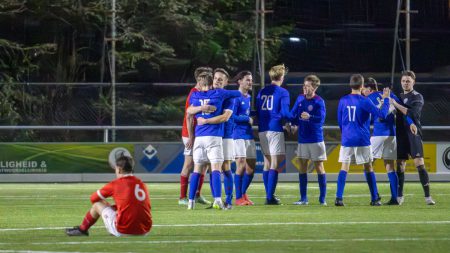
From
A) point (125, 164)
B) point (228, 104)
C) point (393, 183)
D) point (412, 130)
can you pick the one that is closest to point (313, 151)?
point (393, 183)

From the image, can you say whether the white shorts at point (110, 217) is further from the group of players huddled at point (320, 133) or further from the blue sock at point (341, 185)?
the blue sock at point (341, 185)

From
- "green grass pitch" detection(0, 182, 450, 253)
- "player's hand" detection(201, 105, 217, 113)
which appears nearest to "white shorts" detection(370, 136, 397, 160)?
"green grass pitch" detection(0, 182, 450, 253)

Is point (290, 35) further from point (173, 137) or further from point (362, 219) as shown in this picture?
point (362, 219)

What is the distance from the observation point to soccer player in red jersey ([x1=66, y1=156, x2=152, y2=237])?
1211 cm

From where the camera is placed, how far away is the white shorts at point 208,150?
17172 mm

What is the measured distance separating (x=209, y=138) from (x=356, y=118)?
2.74 meters

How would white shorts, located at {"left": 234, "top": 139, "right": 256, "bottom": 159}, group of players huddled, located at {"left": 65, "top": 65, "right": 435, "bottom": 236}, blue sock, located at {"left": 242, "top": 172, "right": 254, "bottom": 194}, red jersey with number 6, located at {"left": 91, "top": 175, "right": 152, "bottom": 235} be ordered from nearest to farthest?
1. red jersey with number 6, located at {"left": 91, "top": 175, "right": 152, "bottom": 235}
2. group of players huddled, located at {"left": 65, "top": 65, "right": 435, "bottom": 236}
3. white shorts, located at {"left": 234, "top": 139, "right": 256, "bottom": 159}
4. blue sock, located at {"left": 242, "top": 172, "right": 254, "bottom": 194}

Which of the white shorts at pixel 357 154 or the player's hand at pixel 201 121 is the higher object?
the player's hand at pixel 201 121

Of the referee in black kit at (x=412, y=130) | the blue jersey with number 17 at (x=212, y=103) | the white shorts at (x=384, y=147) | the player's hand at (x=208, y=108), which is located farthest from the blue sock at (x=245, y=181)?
the player's hand at (x=208, y=108)

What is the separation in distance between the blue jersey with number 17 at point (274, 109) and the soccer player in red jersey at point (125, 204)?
699 cm

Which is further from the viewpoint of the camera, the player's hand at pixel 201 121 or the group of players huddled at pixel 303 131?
the group of players huddled at pixel 303 131

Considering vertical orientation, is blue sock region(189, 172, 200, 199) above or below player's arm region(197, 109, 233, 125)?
below

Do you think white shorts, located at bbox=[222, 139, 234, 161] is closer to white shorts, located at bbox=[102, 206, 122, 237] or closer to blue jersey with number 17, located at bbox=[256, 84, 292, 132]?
blue jersey with number 17, located at bbox=[256, 84, 292, 132]

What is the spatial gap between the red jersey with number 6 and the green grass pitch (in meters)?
0.16
